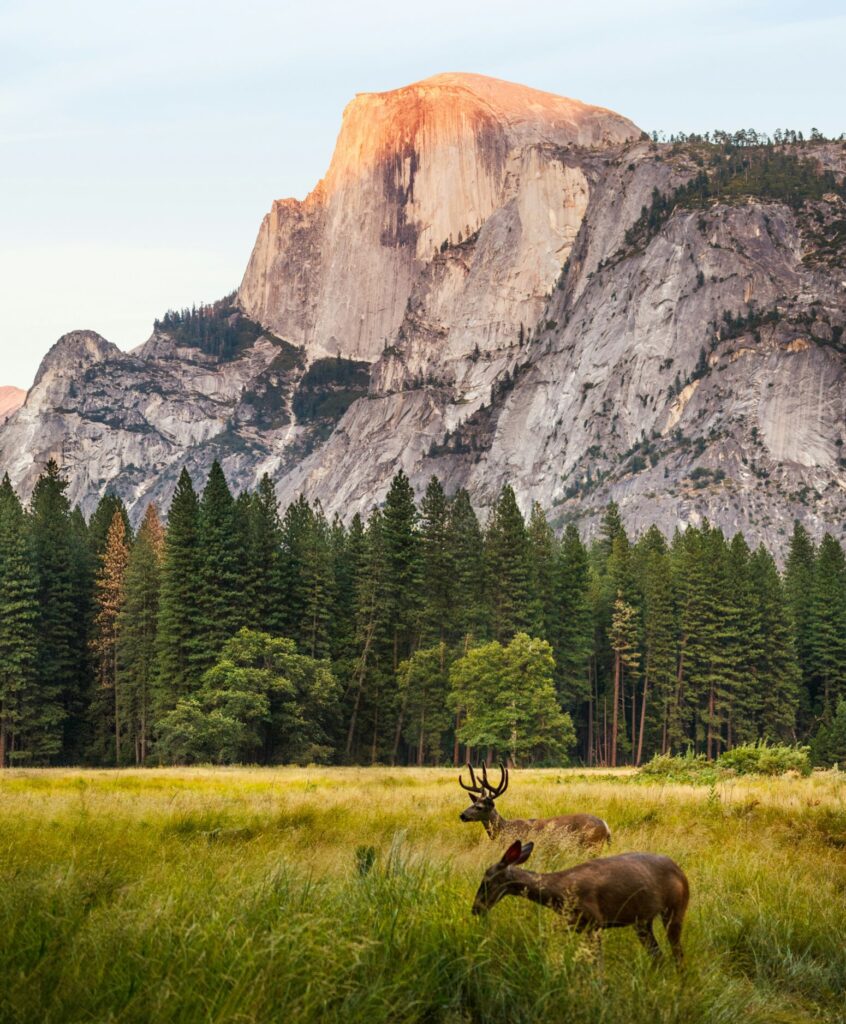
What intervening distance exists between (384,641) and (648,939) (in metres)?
57.4

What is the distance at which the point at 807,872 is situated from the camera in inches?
480

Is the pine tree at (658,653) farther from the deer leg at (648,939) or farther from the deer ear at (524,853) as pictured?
the deer ear at (524,853)

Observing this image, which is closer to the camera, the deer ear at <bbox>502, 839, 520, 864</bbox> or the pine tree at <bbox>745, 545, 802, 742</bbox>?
the deer ear at <bbox>502, 839, 520, 864</bbox>

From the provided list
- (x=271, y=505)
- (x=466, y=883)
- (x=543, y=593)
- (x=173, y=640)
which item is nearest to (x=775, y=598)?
(x=543, y=593)

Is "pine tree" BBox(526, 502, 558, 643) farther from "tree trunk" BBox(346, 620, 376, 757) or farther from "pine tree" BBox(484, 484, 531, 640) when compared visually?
"tree trunk" BBox(346, 620, 376, 757)

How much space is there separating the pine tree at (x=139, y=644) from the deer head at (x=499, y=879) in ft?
180

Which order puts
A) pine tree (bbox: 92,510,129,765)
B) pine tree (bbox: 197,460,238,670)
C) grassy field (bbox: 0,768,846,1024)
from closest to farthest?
1. grassy field (bbox: 0,768,846,1024)
2. pine tree (bbox: 197,460,238,670)
3. pine tree (bbox: 92,510,129,765)

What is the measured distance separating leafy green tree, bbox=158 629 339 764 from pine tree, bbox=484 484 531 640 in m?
15.4

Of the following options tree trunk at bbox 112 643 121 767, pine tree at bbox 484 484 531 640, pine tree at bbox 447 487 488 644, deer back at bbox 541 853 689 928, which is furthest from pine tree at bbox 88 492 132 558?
deer back at bbox 541 853 689 928

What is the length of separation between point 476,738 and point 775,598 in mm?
32771

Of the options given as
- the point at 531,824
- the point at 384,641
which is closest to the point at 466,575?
the point at 384,641

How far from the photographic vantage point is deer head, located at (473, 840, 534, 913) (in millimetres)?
7211

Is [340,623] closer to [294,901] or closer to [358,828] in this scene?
[358,828]

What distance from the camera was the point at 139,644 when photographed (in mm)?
61656
